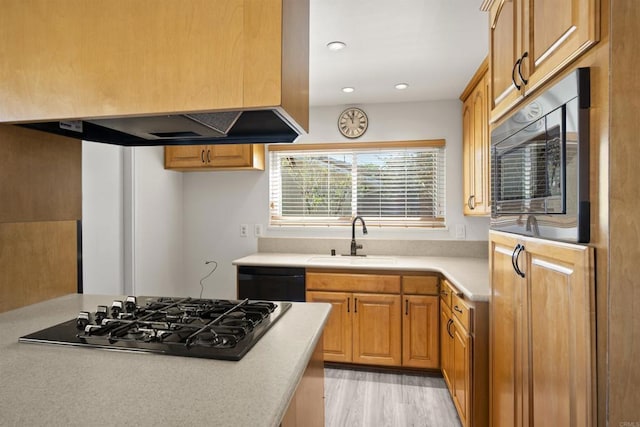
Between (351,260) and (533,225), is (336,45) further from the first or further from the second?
(351,260)

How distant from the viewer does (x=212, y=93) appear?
954 millimetres

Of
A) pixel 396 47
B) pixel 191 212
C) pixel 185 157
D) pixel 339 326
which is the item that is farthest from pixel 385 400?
pixel 185 157

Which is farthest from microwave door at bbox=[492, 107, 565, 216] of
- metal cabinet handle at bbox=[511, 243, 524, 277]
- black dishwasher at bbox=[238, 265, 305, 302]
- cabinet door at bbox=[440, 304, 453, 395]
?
black dishwasher at bbox=[238, 265, 305, 302]

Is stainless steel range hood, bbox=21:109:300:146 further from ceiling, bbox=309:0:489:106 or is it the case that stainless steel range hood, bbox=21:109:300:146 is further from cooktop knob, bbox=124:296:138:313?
ceiling, bbox=309:0:489:106

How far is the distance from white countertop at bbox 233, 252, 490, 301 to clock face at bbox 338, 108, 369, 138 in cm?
119

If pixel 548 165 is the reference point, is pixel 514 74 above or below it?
above

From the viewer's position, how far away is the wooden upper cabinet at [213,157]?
10.1 ft

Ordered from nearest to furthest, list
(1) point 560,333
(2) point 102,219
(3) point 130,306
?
(1) point 560,333, (3) point 130,306, (2) point 102,219

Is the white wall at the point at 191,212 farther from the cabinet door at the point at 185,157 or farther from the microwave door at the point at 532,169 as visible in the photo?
the microwave door at the point at 532,169

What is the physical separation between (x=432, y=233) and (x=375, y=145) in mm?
983

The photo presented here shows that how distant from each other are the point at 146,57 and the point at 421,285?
229cm

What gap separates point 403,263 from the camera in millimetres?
2752

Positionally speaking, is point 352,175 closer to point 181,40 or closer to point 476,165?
point 476,165

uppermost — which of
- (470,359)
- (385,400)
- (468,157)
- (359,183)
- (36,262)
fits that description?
(468,157)
